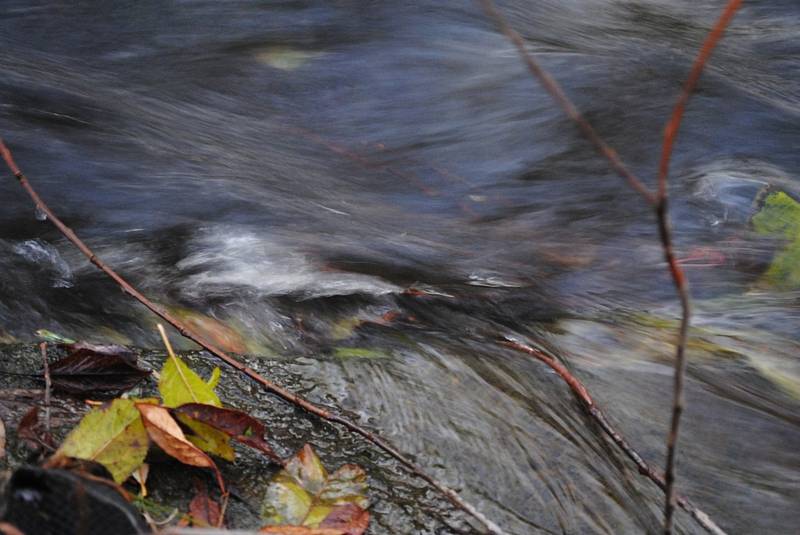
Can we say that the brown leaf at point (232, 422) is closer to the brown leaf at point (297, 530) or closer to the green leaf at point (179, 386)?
the green leaf at point (179, 386)

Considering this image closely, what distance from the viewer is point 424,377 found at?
7.86 feet

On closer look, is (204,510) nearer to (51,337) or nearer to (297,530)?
(297,530)

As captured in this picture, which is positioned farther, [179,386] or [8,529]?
[179,386]

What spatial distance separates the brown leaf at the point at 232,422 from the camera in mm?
1767

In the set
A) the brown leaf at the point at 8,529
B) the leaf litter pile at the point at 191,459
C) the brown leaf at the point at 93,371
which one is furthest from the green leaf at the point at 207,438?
the brown leaf at the point at 8,529

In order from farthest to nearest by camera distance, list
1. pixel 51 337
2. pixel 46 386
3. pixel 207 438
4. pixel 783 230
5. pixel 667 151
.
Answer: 1. pixel 783 230
2. pixel 51 337
3. pixel 46 386
4. pixel 207 438
5. pixel 667 151

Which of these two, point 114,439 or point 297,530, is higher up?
point 114,439

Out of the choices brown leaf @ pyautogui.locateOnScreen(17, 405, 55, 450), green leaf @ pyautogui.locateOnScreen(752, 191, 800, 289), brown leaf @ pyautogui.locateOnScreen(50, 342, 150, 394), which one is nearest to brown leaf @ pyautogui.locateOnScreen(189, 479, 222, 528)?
brown leaf @ pyautogui.locateOnScreen(17, 405, 55, 450)

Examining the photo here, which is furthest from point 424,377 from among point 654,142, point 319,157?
point 654,142

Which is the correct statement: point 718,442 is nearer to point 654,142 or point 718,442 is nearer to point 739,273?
point 739,273

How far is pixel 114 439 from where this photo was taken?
5.41 feet

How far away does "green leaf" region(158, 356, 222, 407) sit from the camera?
1.87 meters

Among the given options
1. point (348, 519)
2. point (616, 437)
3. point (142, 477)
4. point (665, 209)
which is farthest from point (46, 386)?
point (665, 209)

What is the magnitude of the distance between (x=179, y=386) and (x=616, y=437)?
940 mm
